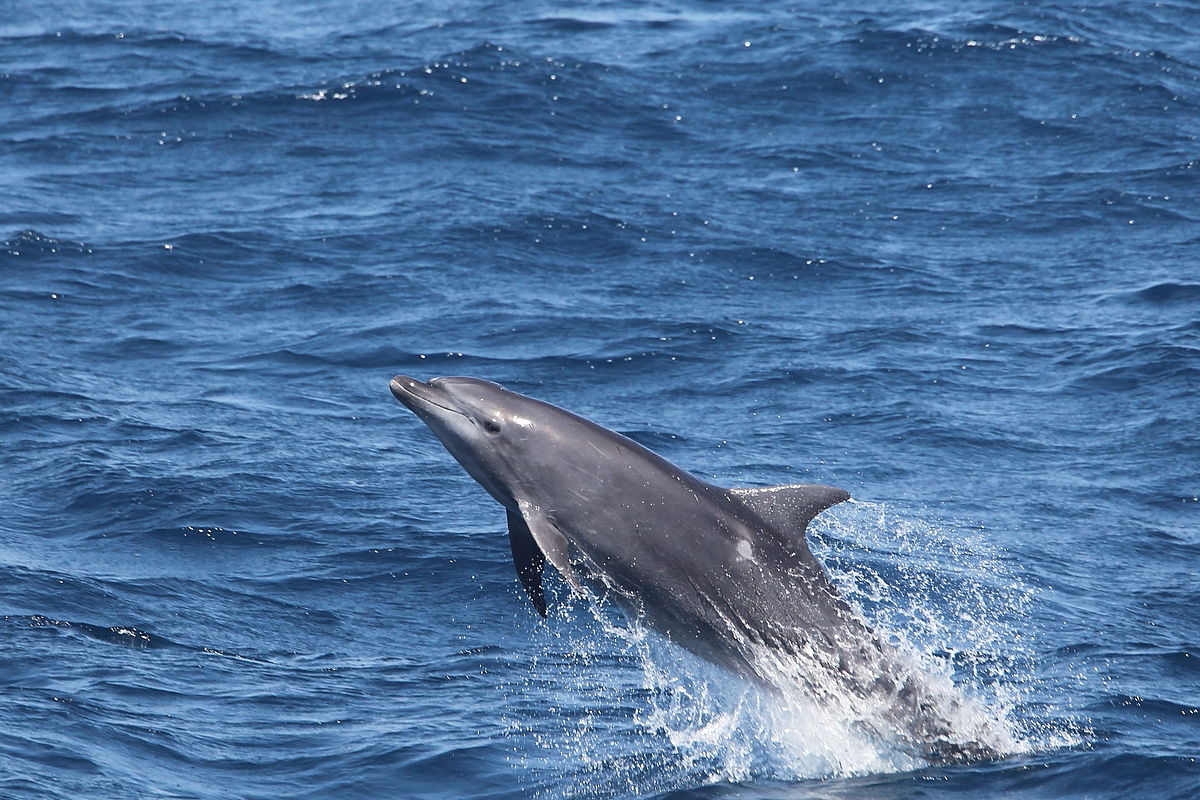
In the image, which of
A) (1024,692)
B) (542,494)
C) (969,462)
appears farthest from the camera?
(969,462)

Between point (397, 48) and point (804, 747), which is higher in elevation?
point (397, 48)

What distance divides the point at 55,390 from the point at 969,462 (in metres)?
8.08

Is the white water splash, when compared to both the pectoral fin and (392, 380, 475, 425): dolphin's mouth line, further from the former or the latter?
(392, 380, 475, 425): dolphin's mouth line

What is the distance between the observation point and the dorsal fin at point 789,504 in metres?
8.56

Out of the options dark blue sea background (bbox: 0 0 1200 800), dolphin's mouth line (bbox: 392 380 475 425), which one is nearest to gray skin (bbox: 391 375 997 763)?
dolphin's mouth line (bbox: 392 380 475 425)

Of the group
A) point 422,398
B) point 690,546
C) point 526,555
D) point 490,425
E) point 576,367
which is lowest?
point 576,367

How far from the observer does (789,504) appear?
859cm

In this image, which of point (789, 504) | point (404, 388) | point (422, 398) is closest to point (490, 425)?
point (422, 398)

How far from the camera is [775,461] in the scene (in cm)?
1334

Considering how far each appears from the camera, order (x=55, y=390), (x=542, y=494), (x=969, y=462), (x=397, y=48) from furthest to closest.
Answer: (x=397, y=48) < (x=55, y=390) < (x=969, y=462) < (x=542, y=494)

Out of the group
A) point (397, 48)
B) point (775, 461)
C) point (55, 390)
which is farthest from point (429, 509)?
point (397, 48)

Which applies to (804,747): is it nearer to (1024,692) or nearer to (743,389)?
(1024,692)

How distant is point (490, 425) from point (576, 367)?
6.89 metres

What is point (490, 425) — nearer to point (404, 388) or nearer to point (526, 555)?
point (404, 388)
